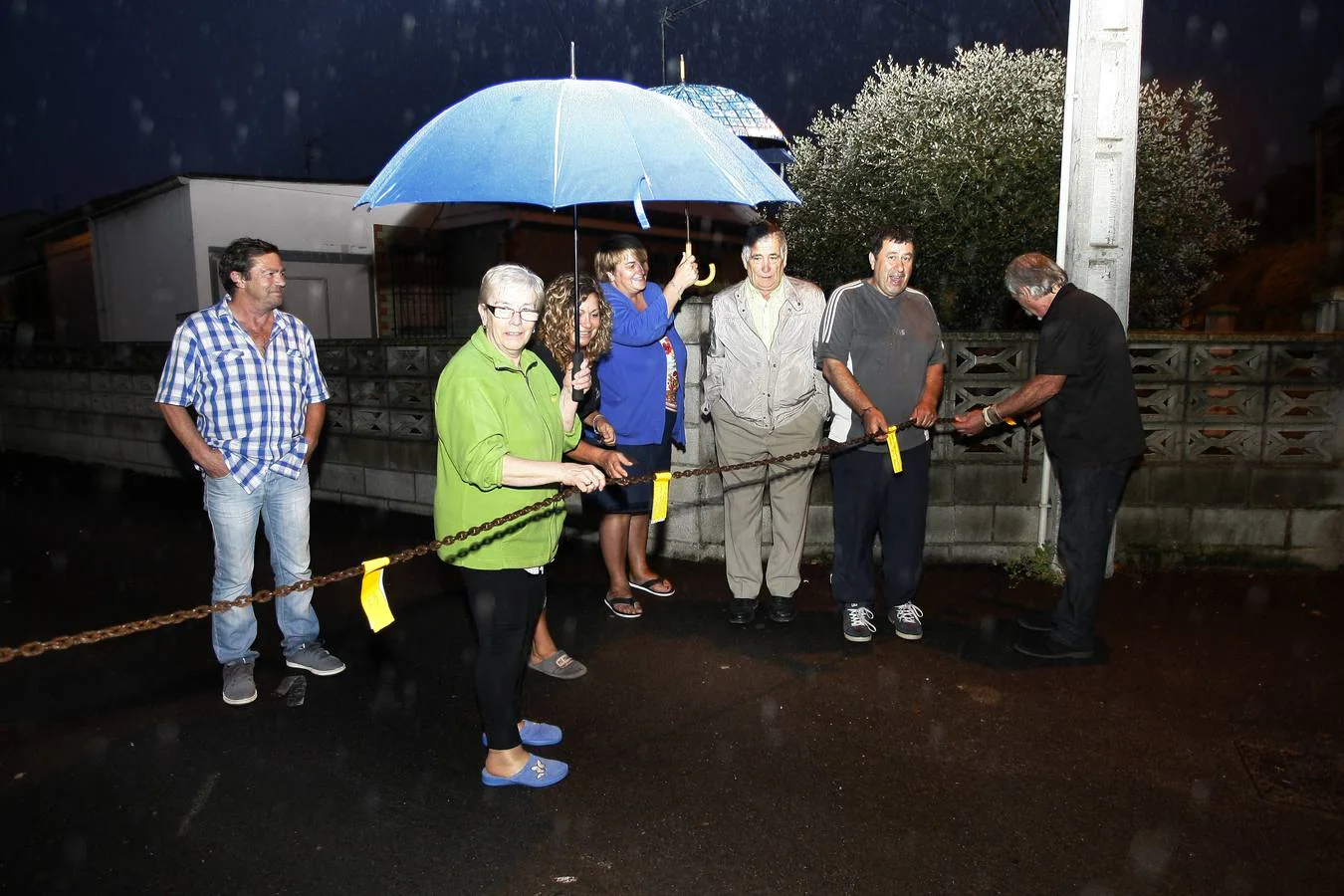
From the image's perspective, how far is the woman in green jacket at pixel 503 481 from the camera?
2.99m

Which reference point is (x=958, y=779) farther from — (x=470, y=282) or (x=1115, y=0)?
(x=470, y=282)

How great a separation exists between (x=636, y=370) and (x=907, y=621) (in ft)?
6.60

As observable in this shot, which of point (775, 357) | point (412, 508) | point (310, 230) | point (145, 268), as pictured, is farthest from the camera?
point (145, 268)

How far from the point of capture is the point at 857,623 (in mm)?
4793

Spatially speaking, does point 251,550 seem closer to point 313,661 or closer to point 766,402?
point 313,661

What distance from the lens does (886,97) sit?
13477 millimetres

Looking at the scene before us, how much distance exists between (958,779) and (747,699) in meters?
1.05

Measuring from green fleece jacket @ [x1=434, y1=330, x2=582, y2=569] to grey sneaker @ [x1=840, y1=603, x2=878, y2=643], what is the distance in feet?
6.93

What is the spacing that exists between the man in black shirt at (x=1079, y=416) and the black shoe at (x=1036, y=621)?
0.27 metres

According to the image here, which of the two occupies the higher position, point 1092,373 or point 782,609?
point 1092,373

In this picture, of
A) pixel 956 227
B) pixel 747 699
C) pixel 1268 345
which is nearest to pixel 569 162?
pixel 747 699

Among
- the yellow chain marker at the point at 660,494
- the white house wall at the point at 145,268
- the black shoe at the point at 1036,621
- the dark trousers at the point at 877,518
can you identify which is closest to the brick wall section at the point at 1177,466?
the black shoe at the point at 1036,621

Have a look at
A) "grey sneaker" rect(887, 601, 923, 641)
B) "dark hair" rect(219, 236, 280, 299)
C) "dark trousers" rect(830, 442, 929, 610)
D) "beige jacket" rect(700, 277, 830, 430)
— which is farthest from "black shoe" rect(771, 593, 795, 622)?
"dark hair" rect(219, 236, 280, 299)

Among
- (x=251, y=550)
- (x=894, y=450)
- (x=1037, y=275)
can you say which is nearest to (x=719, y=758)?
(x=894, y=450)
